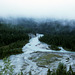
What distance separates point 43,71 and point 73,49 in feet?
110

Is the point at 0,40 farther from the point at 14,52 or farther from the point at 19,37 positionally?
the point at 14,52

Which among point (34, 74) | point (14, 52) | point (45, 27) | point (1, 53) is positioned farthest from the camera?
point (45, 27)

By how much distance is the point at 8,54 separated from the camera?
4175 cm

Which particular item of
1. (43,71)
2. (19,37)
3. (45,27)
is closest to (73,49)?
(43,71)

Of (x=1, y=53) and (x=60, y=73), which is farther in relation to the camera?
(x=1, y=53)

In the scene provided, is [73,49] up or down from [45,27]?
down

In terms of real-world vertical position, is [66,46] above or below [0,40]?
below

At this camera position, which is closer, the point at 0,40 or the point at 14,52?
the point at 14,52

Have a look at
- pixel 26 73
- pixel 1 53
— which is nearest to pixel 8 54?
pixel 1 53

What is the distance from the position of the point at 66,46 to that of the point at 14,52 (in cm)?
3526

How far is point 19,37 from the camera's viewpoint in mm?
83688

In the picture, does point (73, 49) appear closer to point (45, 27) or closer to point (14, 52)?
point (14, 52)

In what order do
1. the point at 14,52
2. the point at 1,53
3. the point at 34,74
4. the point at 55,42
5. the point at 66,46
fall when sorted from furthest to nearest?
A: the point at 55,42 < the point at 66,46 < the point at 14,52 < the point at 1,53 < the point at 34,74

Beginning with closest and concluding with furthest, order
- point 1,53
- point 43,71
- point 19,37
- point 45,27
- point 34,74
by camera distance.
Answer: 1. point 34,74
2. point 43,71
3. point 1,53
4. point 19,37
5. point 45,27
